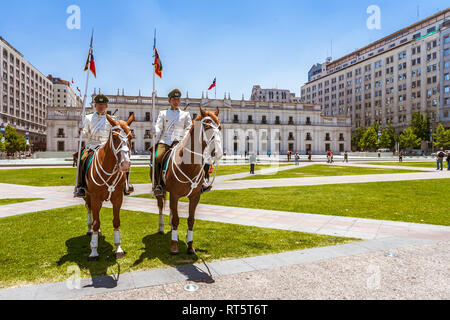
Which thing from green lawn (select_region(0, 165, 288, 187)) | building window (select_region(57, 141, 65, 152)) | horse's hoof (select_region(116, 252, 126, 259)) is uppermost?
building window (select_region(57, 141, 65, 152))

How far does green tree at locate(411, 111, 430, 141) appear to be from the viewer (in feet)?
200

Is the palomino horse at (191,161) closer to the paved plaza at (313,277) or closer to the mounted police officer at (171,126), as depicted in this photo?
the mounted police officer at (171,126)

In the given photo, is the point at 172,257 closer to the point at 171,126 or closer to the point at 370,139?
the point at 171,126

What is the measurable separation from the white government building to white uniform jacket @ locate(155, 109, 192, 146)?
196ft

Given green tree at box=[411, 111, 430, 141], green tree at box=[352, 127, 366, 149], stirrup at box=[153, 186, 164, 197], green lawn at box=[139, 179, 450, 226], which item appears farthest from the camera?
green tree at box=[352, 127, 366, 149]

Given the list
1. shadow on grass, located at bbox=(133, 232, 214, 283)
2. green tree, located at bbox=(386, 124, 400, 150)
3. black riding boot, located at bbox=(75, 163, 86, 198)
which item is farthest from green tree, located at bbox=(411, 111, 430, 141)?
black riding boot, located at bbox=(75, 163, 86, 198)

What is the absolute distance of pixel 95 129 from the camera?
17.5 ft

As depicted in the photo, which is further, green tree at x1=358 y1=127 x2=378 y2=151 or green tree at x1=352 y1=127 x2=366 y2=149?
green tree at x1=352 y1=127 x2=366 y2=149

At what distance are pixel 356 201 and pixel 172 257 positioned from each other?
7392 mm

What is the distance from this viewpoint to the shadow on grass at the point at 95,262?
375 cm

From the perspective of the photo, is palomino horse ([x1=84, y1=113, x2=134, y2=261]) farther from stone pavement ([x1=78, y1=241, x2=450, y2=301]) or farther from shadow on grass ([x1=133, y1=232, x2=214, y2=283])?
stone pavement ([x1=78, y1=241, x2=450, y2=301])

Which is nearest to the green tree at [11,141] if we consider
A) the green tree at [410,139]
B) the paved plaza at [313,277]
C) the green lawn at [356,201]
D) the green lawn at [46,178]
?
the green lawn at [46,178]
